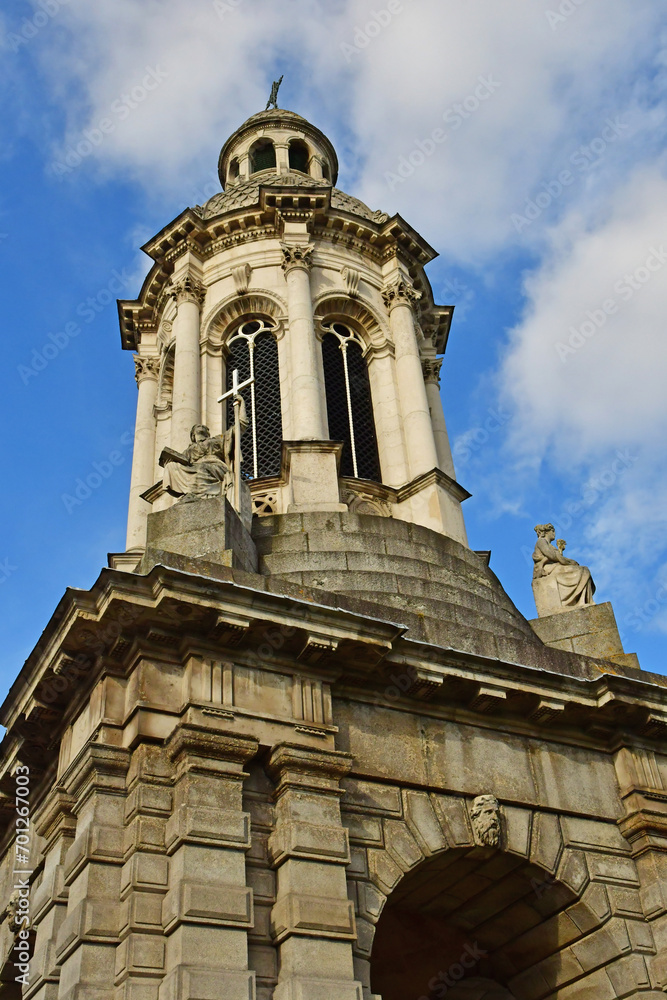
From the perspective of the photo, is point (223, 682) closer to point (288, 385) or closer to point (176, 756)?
point (176, 756)

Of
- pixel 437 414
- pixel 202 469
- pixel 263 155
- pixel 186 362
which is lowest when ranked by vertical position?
pixel 202 469

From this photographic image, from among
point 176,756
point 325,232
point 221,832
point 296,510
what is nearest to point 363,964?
point 221,832

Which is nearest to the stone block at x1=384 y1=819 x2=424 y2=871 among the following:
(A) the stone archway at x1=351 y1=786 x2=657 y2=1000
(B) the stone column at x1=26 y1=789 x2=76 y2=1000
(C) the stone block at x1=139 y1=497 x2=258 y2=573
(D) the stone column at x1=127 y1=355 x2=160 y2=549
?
(A) the stone archway at x1=351 y1=786 x2=657 y2=1000

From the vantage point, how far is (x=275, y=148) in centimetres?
3102

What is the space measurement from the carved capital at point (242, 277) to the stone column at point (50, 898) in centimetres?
1447

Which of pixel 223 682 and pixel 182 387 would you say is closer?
pixel 223 682

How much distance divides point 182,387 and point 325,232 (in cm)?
593

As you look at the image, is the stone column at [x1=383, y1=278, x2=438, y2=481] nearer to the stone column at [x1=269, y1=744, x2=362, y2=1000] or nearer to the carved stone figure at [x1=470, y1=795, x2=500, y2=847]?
the carved stone figure at [x1=470, y1=795, x2=500, y2=847]

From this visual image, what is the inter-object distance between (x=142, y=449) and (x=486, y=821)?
48.1ft

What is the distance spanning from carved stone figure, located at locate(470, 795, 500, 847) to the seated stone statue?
16.2ft

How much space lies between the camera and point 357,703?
1318 centimetres

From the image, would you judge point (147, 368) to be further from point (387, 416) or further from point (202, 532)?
point (202, 532)

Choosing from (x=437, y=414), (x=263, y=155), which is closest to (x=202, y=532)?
(x=437, y=414)

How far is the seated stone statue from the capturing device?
1736 cm
